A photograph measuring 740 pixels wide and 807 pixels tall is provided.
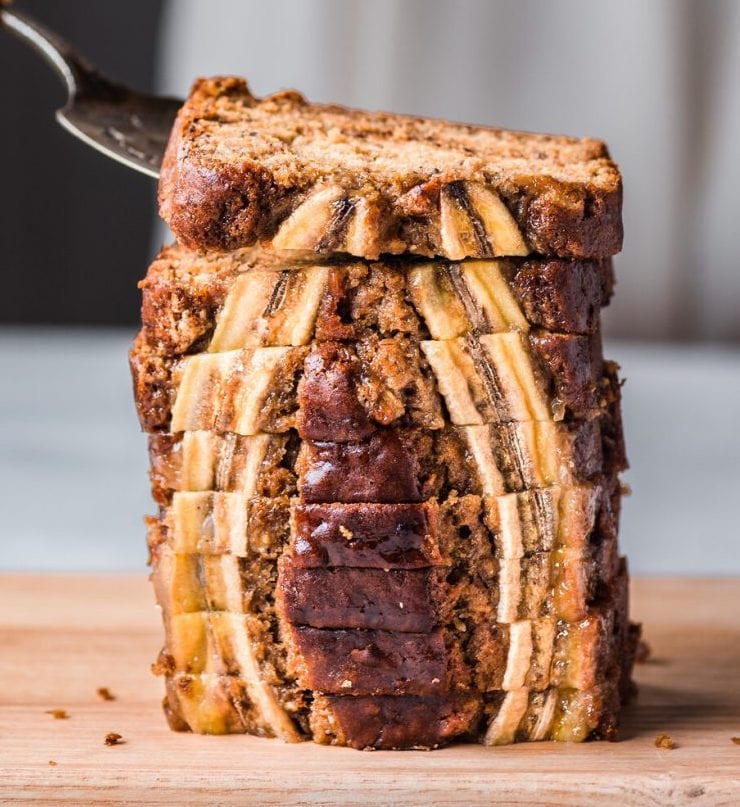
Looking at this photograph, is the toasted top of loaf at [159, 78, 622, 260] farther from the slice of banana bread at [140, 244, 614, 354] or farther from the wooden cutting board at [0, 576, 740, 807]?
the wooden cutting board at [0, 576, 740, 807]

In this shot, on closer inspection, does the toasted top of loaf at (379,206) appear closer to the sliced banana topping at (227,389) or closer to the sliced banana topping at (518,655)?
the sliced banana topping at (227,389)

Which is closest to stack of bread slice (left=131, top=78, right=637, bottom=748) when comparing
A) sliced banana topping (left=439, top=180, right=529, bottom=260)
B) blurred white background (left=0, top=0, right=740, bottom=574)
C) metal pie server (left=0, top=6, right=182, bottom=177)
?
sliced banana topping (left=439, top=180, right=529, bottom=260)

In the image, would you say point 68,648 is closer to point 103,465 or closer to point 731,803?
point 731,803

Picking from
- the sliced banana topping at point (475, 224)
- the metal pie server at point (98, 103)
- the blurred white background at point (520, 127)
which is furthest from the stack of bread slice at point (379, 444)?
the blurred white background at point (520, 127)

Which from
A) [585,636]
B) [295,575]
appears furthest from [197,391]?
[585,636]

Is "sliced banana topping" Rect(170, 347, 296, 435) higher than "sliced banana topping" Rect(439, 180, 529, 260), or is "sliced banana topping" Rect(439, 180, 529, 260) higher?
"sliced banana topping" Rect(439, 180, 529, 260)

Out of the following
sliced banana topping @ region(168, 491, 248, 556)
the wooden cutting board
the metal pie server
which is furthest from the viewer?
the metal pie server

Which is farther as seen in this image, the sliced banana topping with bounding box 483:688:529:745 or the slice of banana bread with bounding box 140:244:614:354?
the sliced banana topping with bounding box 483:688:529:745
